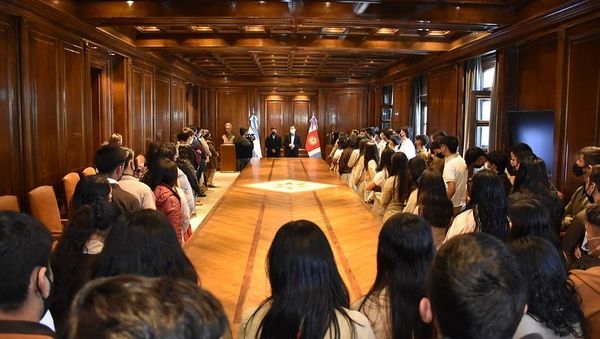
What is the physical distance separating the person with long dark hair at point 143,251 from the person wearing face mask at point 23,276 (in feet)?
0.76

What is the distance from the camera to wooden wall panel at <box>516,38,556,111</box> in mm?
6355

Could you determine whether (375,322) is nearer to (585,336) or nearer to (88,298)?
(585,336)

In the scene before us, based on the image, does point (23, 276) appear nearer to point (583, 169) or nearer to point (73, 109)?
point (583, 169)

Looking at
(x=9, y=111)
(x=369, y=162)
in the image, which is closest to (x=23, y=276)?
(x=9, y=111)

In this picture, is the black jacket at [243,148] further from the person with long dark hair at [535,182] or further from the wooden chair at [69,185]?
the person with long dark hair at [535,182]

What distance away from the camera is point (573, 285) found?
181cm

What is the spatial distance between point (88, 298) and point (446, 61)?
30.3 ft

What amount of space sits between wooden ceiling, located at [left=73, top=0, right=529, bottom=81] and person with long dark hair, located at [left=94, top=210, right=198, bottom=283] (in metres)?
4.56

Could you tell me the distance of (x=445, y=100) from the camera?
9.53 metres

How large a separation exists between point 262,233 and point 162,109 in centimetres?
773

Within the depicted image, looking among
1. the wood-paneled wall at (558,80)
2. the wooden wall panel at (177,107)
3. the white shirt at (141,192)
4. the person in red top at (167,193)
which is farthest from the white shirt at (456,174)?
the wooden wall panel at (177,107)

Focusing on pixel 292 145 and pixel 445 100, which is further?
pixel 292 145

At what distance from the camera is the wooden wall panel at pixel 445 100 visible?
888 centimetres

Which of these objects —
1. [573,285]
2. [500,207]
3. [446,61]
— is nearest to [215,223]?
[500,207]
